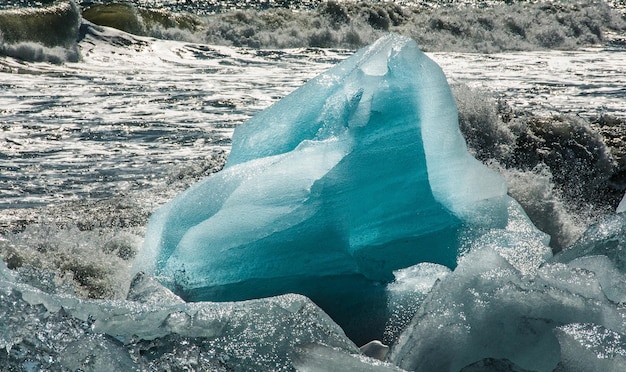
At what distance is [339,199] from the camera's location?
328 centimetres

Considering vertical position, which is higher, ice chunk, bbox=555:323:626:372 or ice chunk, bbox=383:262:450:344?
ice chunk, bbox=555:323:626:372

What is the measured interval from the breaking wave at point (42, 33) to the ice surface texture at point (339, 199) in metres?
9.24

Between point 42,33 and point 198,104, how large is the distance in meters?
5.77

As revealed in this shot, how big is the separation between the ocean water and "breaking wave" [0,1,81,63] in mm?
31

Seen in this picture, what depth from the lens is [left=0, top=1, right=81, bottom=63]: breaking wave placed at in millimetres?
12336

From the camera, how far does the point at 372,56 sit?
3902 millimetres

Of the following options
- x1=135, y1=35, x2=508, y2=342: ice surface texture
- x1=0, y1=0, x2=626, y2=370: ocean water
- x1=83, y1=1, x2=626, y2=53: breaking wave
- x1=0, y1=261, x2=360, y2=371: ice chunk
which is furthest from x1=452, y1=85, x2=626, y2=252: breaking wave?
x1=83, y1=1, x2=626, y2=53: breaking wave

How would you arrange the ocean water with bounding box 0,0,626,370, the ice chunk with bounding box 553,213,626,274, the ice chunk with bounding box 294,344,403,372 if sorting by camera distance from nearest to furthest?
the ice chunk with bounding box 294,344,403,372 → the ice chunk with bounding box 553,213,626,274 → the ocean water with bounding box 0,0,626,370

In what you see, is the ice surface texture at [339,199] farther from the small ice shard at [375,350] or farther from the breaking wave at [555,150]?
the breaking wave at [555,150]

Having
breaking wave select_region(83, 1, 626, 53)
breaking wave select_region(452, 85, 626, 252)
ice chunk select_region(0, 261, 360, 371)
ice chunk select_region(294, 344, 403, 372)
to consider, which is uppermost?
ice chunk select_region(294, 344, 403, 372)

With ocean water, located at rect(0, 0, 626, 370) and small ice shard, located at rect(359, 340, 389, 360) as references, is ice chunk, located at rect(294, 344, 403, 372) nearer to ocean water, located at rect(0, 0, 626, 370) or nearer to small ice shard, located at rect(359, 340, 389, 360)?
small ice shard, located at rect(359, 340, 389, 360)

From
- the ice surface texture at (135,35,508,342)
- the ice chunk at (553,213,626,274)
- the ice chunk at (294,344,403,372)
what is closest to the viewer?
the ice chunk at (294,344,403,372)

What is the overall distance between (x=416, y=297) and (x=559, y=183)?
343 cm

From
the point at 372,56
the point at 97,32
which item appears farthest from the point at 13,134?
the point at 97,32
